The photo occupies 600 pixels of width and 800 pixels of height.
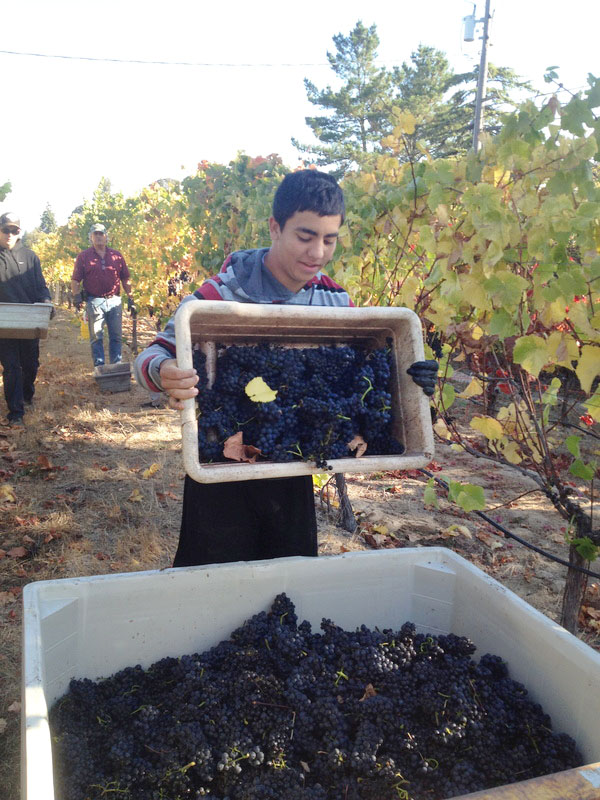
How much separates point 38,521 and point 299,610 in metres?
2.58

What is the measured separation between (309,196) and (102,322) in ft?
22.9

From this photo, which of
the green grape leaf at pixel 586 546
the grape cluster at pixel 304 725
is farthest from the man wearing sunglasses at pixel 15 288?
the green grape leaf at pixel 586 546

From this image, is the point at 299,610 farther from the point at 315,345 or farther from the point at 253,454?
the point at 315,345

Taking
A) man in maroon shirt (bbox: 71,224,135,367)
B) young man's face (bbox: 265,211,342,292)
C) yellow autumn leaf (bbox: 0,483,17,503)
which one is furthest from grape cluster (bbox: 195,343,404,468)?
man in maroon shirt (bbox: 71,224,135,367)

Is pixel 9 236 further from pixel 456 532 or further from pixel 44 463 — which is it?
pixel 456 532

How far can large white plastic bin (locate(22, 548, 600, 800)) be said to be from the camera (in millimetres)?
1488

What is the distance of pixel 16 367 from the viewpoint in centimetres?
584

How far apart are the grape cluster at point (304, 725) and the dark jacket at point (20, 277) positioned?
5.05m

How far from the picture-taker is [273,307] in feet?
5.41

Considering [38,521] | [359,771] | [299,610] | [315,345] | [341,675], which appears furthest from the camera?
[38,521]

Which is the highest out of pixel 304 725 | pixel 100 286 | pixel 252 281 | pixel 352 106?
pixel 352 106

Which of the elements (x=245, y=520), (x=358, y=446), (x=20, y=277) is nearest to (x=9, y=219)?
(x=20, y=277)

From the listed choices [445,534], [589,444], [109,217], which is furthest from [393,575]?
[109,217]

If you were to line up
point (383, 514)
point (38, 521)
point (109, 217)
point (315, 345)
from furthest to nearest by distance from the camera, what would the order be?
1. point (109, 217)
2. point (383, 514)
3. point (38, 521)
4. point (315, 345)
